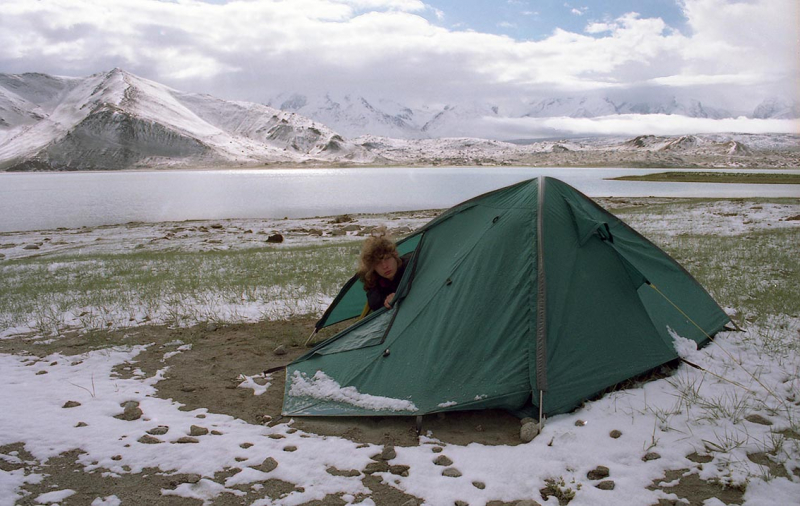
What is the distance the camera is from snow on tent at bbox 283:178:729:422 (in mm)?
5074

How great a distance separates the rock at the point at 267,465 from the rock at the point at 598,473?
2555 mm

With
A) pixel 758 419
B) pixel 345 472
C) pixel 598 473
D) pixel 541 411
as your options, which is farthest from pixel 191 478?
pixel 758 419

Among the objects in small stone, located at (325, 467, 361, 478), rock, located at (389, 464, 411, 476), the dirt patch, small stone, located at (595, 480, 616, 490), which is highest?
the dirt patch

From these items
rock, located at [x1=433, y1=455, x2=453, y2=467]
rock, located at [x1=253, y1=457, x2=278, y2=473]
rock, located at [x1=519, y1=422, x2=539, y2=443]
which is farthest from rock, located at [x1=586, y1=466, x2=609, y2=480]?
rock, located at [x1=253, y1=457, x2=278, y2=473]

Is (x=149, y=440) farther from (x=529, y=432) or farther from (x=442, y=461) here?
(x=529, y=432)

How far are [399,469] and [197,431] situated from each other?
2.04 meters

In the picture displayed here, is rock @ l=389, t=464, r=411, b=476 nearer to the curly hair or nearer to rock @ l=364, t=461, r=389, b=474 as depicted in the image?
rock @ l=364, t=461, r=389, b=474

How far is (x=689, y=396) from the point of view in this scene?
Result: 4.97 meters

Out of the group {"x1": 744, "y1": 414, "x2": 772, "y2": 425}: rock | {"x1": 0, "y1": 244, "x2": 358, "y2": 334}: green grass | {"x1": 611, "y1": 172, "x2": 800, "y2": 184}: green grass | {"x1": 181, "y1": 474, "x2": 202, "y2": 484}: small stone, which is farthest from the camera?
{"x1": 611, "y1": 172, "x2": 800, "y2": 184}: green grass

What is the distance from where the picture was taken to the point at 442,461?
4.35 metres

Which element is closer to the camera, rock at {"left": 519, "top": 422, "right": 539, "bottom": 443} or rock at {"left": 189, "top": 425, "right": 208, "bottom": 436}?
rock at {"left": 519, "top": 422, "right": 539, "bottom": 443}

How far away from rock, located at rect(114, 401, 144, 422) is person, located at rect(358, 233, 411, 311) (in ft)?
9.60

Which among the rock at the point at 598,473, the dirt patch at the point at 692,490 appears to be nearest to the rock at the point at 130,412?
the rock at the point at 598,473

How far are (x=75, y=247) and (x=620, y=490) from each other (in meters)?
24.2
